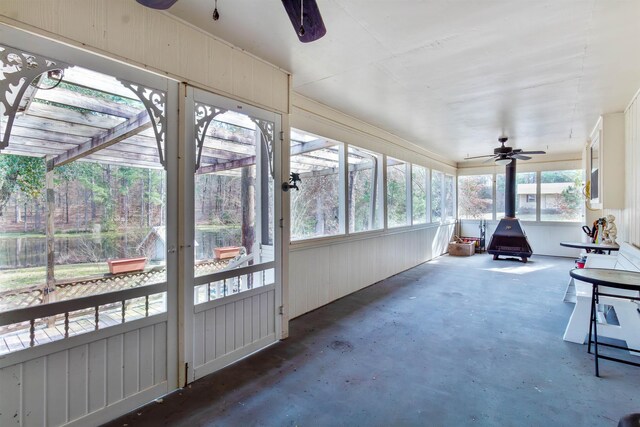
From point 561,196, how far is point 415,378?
308 inches

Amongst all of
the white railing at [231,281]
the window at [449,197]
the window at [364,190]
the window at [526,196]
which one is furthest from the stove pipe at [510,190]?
the white railing at [231,281]

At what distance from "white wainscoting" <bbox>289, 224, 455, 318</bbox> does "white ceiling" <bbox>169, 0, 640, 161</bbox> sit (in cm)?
187

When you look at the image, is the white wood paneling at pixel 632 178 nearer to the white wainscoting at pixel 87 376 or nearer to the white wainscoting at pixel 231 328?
the white wainscoting at pixel 231 328

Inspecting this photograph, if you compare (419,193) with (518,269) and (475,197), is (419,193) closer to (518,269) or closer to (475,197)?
(518,269)

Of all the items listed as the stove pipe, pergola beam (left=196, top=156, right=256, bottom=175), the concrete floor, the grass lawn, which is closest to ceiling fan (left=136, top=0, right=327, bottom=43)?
pergola beam (left=196, top=156, right=256, bottom=175)

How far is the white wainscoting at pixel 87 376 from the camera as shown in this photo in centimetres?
157

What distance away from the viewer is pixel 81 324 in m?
1.77

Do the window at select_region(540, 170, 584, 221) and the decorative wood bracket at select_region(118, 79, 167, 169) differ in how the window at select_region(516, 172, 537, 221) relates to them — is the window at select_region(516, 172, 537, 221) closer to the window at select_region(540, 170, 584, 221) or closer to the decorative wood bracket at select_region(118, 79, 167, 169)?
the window at select_region(540, 170, 584, 221)

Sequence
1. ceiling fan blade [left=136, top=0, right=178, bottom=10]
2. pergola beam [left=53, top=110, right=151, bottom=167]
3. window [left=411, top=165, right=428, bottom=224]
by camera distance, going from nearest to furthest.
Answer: ceiling fan blade [left=136, top=0, right=178, bottom=10]
pergola beam [left=53, top=110, right=151, bottom=167]
window [left=411, top=165, right=428, bottom=224]

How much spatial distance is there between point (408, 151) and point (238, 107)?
14.6 ft

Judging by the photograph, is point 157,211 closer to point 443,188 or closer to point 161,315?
point 161,315

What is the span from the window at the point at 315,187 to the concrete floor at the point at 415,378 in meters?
1.07

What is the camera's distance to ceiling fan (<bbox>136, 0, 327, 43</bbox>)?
1297mm

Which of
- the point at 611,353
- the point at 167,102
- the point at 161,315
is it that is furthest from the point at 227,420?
the point at 611,353
